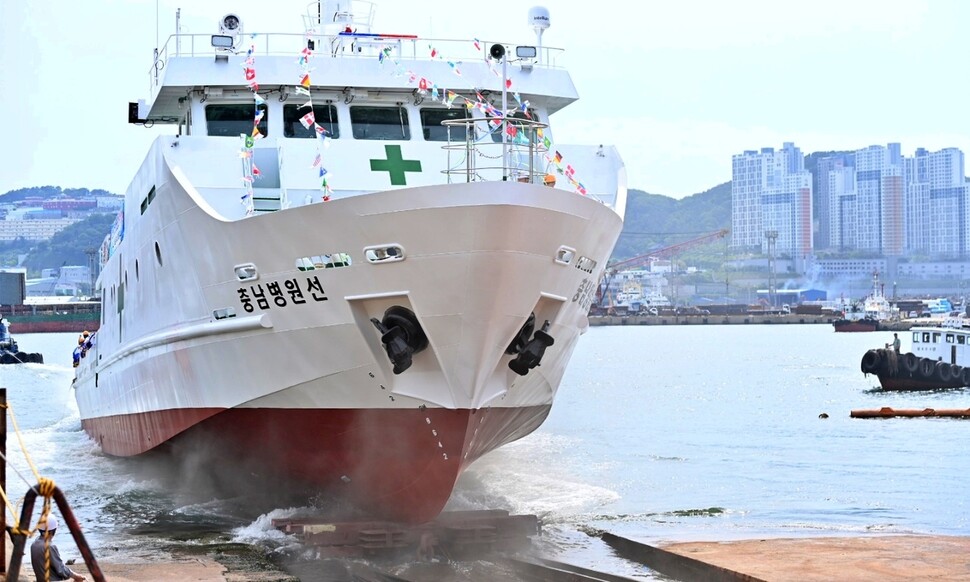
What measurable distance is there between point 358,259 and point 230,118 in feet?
16.1

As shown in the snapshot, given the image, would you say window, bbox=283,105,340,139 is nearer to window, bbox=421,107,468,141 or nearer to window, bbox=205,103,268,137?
window, bbox=205,103,268,137

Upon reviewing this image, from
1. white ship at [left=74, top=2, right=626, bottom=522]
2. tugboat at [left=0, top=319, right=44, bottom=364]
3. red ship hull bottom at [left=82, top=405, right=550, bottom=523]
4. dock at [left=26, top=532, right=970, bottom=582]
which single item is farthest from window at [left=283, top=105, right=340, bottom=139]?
tugboat at [left=0, top=319, right=44, bottom=364]

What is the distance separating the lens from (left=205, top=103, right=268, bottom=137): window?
1783 centimetres

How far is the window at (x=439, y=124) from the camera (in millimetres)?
17953

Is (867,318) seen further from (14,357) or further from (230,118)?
(230,118)

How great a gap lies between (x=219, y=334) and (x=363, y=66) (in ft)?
14.6

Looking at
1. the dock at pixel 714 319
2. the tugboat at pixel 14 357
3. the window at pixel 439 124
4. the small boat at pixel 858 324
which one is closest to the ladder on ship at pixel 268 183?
the window at pixel 439 124

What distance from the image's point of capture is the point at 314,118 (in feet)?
57.5

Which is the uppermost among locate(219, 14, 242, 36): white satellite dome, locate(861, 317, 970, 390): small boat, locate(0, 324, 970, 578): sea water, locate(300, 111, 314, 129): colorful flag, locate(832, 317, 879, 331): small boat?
locate(219, 14, 242, 36): white satellite dome

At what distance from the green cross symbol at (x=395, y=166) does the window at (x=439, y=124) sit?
3.64 feet

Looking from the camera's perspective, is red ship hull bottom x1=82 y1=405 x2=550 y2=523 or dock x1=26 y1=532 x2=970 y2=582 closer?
dock x1=26 y1=532 x2=970 y2=582

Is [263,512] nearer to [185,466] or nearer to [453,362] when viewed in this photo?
[185,466]

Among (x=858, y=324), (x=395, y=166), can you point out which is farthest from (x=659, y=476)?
(x=858, y=324)

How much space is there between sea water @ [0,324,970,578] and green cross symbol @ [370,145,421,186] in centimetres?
437
